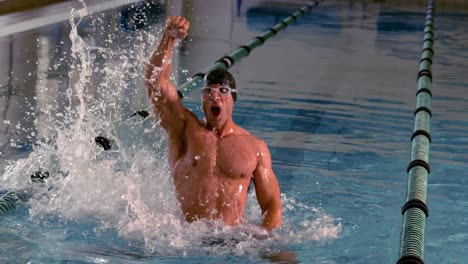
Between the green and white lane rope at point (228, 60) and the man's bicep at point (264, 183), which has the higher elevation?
the green and white lane rope at point (228, 60)

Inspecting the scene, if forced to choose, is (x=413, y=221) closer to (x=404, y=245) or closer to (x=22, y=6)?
(x=404, y=245)

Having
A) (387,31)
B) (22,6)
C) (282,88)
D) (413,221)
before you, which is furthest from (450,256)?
(22,6)

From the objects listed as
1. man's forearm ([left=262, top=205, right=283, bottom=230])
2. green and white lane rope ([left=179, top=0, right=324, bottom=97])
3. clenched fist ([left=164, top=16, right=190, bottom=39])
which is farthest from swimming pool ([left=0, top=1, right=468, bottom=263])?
clenched fist ([left=164, top=16, right=190, bottom=39])

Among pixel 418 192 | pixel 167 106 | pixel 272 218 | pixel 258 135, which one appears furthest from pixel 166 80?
pixel 258 135

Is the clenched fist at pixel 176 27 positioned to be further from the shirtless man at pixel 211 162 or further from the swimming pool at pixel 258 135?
the swimming pool at pixel 258 135

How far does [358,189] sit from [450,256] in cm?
95

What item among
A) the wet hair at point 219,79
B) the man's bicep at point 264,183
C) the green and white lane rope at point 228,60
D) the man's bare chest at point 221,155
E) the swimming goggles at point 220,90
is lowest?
the man's bicep at point 264,183

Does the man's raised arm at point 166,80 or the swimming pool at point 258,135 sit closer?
the man's raised arm at point 166,80

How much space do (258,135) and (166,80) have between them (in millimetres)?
2321

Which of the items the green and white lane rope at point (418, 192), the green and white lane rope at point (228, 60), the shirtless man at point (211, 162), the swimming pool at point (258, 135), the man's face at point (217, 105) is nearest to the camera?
the green and white lane rope at point (418, 192)

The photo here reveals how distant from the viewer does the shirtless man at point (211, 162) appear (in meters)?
3.59

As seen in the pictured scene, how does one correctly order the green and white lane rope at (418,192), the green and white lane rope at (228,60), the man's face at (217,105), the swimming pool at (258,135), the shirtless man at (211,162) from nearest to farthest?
the green and white lane rope at (418,192) → the man's face at (217,105) → the shirtless man at (211,162) → the swimming pool at (258,135) → the green and white lane rope at (228,60)

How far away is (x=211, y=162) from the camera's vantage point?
3613mm

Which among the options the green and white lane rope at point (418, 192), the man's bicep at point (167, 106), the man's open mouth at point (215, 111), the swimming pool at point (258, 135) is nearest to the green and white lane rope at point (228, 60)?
the swimming pool at point (258, 135)
